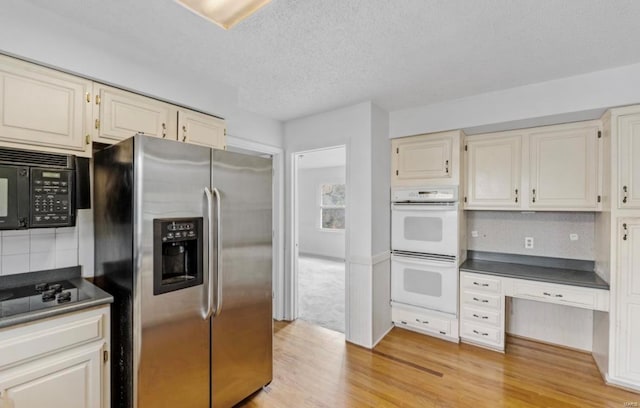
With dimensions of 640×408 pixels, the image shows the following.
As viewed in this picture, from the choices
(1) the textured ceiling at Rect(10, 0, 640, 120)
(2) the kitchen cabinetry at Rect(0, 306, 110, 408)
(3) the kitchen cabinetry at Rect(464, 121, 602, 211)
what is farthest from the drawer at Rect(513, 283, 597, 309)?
(2) the kitchen cabinetry at Rect(0, 306, 110, 408)

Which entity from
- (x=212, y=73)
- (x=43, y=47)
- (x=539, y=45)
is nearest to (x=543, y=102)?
(x=539, y=45)

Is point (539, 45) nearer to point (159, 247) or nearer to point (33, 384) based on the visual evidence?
point (159, 247)

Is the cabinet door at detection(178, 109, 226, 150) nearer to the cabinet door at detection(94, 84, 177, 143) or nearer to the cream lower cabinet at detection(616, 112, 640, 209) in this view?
the cabinet door at detection(94, 84, 177, 143)

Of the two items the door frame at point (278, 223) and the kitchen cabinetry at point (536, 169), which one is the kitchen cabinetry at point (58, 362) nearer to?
the door frame at point (278, 223)

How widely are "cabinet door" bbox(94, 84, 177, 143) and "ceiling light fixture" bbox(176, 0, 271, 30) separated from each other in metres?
0.85

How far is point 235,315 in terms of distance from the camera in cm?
197

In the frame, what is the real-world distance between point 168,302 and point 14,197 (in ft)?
3.23

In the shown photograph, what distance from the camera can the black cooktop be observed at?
4.57 ft

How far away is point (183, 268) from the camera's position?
1789 mm

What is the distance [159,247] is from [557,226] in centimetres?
358

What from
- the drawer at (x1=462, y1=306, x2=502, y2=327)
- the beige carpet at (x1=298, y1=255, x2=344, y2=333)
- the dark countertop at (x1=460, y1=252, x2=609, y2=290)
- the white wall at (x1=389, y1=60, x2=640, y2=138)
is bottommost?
the beige carpet at (x1=298, y1=255, x2=344, y2=333)

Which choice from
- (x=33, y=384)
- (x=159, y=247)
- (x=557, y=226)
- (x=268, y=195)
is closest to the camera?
(x=33, y=384)

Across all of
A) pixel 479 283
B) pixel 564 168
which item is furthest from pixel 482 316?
pixel 564 168

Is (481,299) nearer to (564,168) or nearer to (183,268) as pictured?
(564,168)
